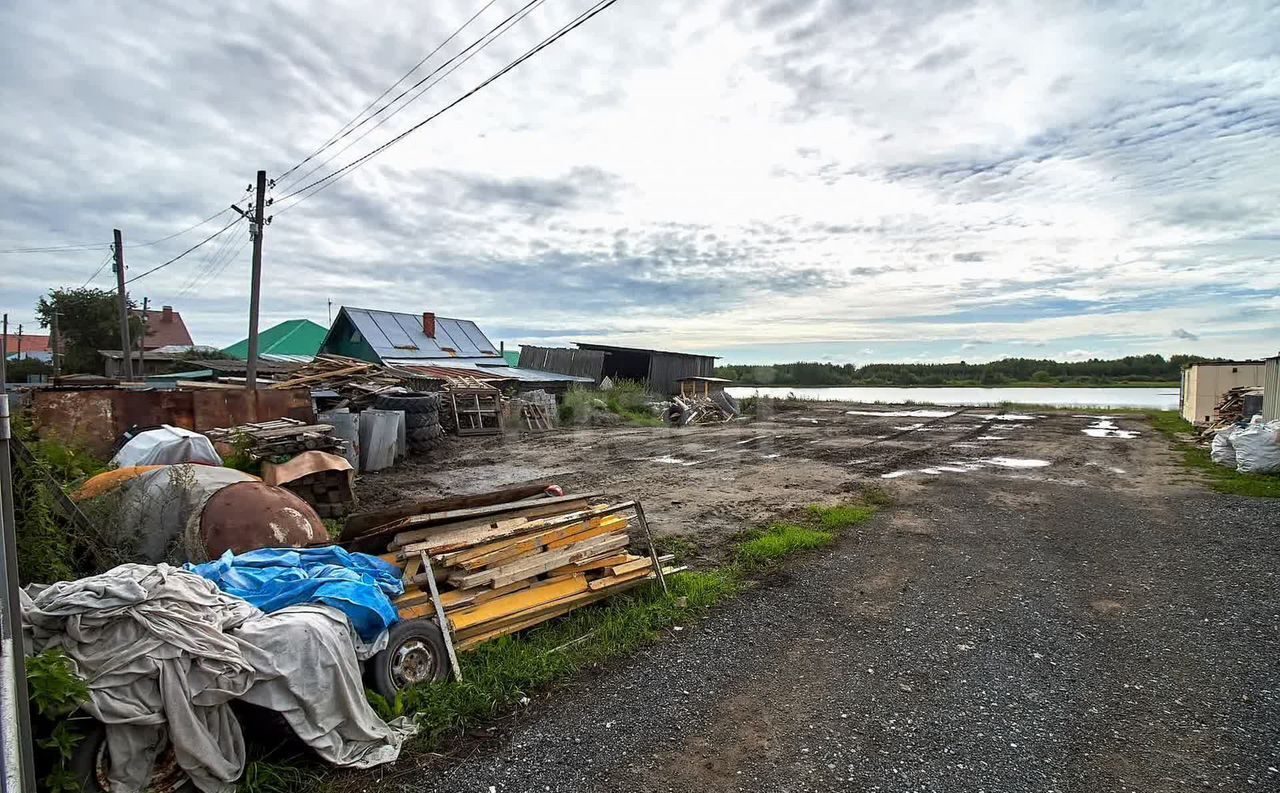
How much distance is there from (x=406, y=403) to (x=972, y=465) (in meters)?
13.1

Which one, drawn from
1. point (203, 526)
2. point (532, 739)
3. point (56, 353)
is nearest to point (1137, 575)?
point (532, 739)

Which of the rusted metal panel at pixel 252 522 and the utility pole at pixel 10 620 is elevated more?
the utility pole at pixel 10 620

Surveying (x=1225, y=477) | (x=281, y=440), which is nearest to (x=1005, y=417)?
(x=1225, y=477)

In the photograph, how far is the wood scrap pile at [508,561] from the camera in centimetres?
449

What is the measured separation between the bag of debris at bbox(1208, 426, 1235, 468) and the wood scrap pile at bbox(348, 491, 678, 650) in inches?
560

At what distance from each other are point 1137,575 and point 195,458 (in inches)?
431

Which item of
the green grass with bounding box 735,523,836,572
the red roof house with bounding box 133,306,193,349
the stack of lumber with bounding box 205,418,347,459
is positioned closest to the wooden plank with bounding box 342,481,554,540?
the green grass with bounding box 735,523,836,572

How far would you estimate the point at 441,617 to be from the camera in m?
4.27

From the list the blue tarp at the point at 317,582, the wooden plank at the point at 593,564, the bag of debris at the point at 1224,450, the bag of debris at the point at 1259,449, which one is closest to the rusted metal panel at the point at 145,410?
the blue tarp at the point at 317,582

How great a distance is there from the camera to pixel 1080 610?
5543 millimetres

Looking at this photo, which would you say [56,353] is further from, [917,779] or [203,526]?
[917,779]

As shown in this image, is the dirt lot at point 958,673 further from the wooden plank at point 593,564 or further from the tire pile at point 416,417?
the tire pile at point 416,417

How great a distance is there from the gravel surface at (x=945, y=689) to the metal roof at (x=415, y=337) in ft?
76.9

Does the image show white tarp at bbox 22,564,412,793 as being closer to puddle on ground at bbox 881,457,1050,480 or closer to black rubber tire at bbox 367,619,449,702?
black rubber tire at bbox 367,619,449,702
